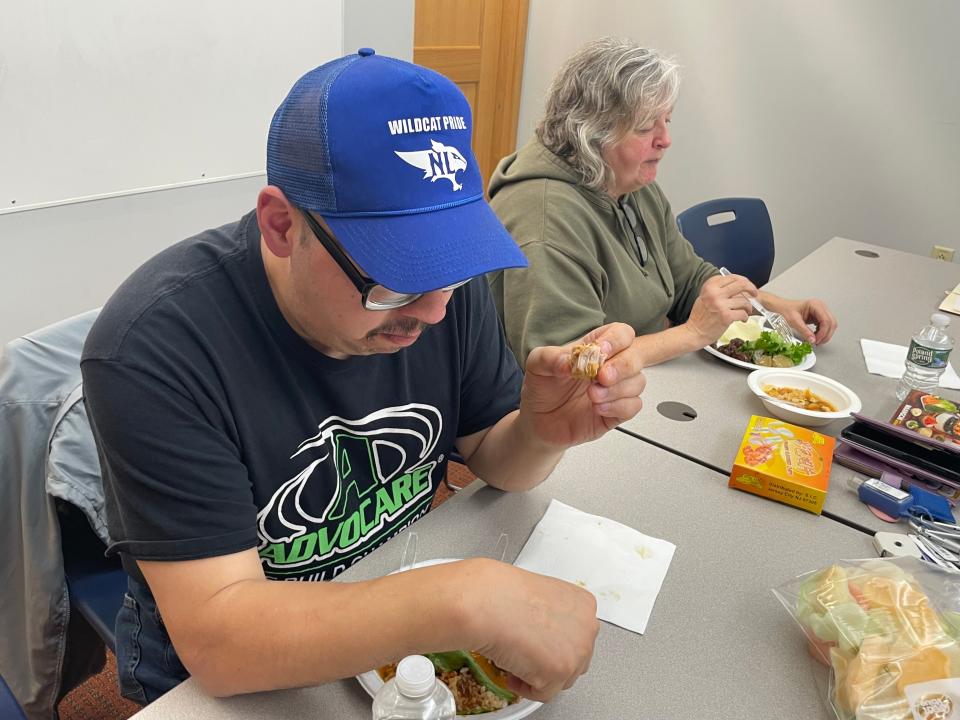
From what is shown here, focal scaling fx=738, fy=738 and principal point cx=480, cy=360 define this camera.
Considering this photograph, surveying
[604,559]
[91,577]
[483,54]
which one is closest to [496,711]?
[604,559]

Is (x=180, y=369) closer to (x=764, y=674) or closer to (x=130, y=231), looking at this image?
(x=764, y=674)

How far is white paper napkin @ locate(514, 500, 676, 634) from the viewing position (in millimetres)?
940

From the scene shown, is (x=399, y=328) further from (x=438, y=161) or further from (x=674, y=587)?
(x=674, y=587)

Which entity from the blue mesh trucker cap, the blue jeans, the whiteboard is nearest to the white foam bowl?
the blue mesh trucker cap

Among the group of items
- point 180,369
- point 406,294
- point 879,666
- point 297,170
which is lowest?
point 879,666

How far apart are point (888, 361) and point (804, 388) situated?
335mm

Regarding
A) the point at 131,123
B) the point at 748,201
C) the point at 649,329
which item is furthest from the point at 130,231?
the point at 748,201

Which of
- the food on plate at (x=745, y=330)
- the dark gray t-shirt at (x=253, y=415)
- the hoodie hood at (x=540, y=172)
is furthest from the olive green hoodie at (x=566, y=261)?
the dark gray t-shirt at (x=253, y=415)

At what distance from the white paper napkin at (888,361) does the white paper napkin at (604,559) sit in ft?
3.04

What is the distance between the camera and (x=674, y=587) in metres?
0.97

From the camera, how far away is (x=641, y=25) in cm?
367

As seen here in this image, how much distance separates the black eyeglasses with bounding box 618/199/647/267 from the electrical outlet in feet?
7.06

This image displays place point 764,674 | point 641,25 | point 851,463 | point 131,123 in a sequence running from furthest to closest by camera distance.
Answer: point 641,25
point 131,123
point 851,463
point 764,674

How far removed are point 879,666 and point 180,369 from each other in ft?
2.66
